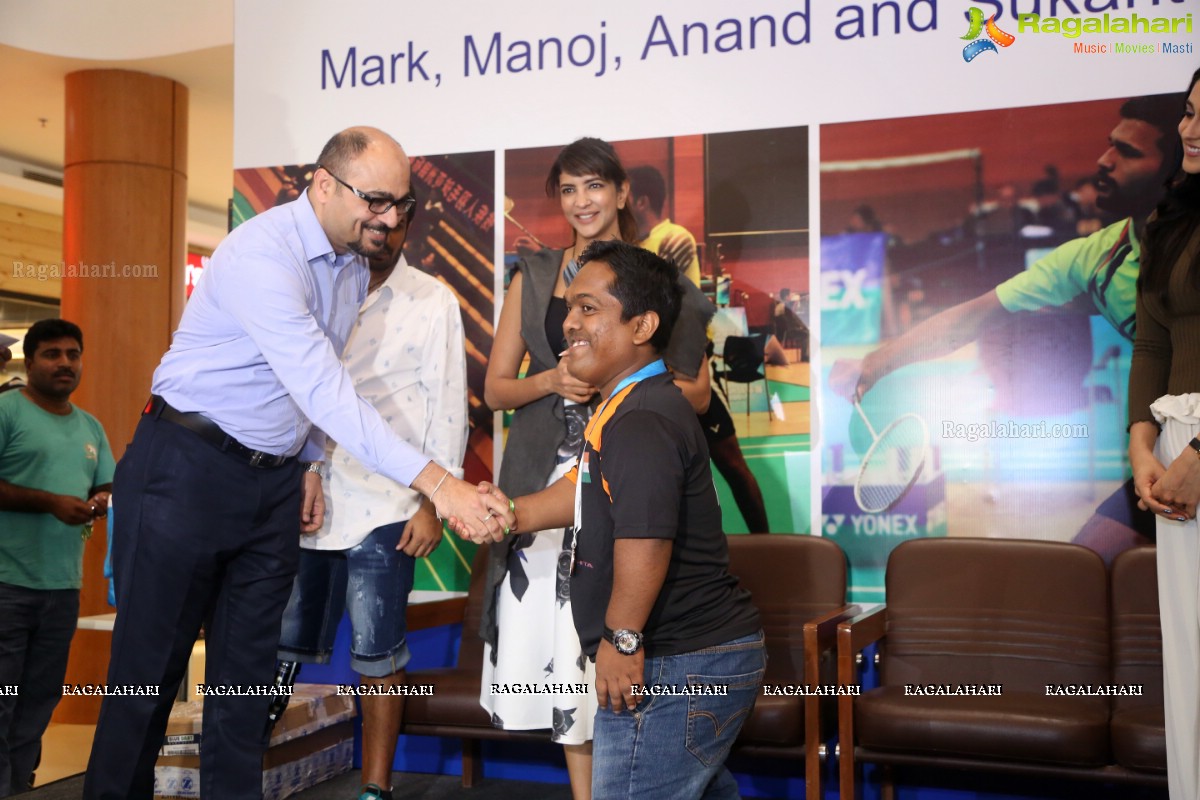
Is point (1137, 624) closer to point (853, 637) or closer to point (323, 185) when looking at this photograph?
point (853, 637)

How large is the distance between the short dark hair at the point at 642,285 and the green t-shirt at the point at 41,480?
11.1ft

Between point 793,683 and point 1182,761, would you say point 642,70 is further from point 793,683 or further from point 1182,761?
point 1182,761

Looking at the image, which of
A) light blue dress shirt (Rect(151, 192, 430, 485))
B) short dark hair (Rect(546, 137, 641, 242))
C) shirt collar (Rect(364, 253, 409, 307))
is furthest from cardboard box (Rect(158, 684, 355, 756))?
short dark hair (Rect(546, 137, 641, 242))

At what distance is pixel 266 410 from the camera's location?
2.84 m

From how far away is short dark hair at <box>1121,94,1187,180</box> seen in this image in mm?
3744

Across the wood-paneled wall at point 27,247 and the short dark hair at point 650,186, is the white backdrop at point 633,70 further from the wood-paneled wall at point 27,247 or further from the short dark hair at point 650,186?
the wood-paneled wall at point 27,247

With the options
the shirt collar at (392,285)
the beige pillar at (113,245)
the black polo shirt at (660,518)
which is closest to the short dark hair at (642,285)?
the black polo shirt at (660,518)

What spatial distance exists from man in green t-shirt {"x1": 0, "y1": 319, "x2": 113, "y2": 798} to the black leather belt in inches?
89.9

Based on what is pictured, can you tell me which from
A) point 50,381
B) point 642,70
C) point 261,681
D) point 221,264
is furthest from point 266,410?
point 50,381

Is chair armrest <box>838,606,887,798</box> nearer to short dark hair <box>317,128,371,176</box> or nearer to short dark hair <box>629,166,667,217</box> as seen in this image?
short dark hair <box>629,166,667,217</box>

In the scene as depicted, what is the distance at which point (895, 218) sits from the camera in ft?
13.2

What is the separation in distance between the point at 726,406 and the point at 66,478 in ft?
9.75

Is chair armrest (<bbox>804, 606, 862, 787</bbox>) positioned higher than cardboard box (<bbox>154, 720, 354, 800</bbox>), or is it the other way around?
chair armrest (<bbox>804, 606, 862, 787</bbox>)

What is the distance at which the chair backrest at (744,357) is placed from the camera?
4.12 metres
